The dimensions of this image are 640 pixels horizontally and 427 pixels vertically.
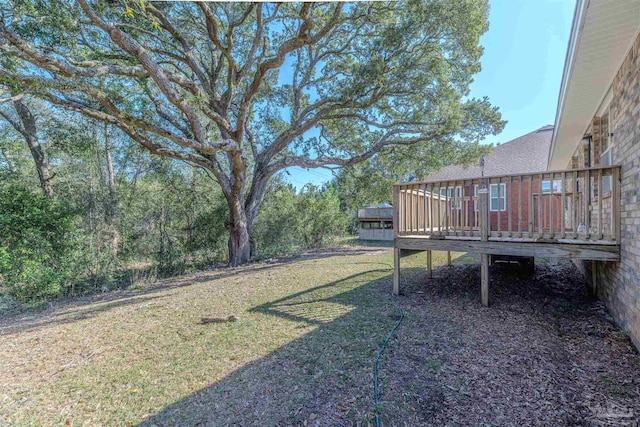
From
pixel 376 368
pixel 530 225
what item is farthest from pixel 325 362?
pixel 530 225

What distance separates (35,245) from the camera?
6.14 metres

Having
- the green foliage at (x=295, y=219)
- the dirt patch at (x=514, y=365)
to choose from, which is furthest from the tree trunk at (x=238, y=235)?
the dirt patch at (x=514, y=365)

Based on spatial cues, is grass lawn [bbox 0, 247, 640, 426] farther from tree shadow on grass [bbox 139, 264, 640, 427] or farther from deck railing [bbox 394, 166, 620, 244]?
deck railing [bbox 394, 166, 620, 244]

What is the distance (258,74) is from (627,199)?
7751 millimetres

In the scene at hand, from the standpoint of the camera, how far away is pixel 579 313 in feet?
12.7

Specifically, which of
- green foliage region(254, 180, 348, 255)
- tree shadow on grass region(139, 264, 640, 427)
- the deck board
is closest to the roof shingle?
green foliage region(254, 180, 348, 255)

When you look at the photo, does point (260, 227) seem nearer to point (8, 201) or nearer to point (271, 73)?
point (271, 73)

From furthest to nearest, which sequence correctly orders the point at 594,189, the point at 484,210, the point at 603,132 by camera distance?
the point at 594,189 → the point at 603,132 → the point at 484,210

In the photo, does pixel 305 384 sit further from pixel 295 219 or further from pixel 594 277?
pixel 295 219

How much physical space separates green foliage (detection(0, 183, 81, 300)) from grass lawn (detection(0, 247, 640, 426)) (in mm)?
1197

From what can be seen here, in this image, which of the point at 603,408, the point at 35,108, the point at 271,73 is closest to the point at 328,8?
the point at 271,73

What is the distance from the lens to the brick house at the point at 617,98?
9.12ft

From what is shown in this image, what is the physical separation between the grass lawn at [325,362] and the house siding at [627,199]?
1.00 ft

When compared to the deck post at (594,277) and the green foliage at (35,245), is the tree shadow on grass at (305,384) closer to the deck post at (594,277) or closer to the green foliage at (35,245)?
the deck post at (594,277)
